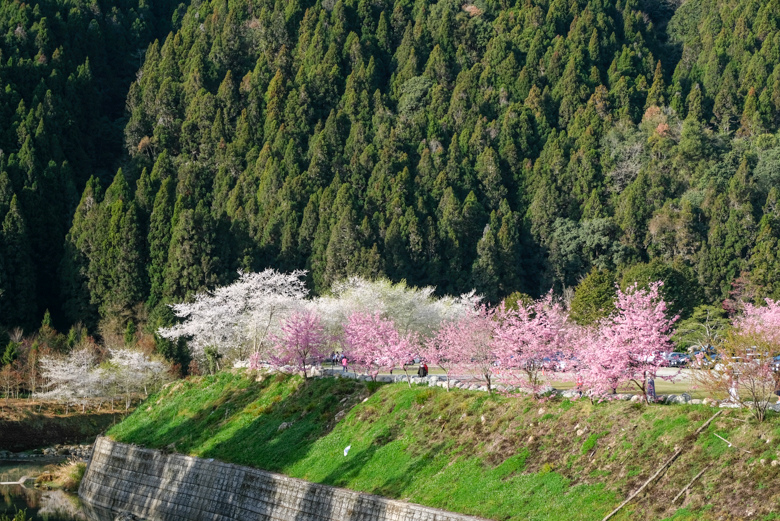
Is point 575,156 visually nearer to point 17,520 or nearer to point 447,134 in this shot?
point 447,134

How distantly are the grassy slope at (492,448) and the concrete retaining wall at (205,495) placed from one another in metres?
0.63

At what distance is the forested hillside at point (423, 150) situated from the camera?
Result: 94.9 m

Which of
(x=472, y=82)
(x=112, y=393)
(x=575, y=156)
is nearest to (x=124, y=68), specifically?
(x=472, y=82)

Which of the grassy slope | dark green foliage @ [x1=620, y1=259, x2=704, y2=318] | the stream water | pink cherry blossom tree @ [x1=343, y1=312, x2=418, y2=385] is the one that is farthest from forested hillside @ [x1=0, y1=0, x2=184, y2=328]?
the grassy slope

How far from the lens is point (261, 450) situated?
3434cm

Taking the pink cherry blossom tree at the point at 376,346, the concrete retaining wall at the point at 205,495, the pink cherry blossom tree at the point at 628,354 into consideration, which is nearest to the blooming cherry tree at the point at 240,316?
the concrete retaining wall at the point at 205,495

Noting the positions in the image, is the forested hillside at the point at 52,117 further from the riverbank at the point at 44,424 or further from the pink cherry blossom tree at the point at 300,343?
the pink cherry blossom tree at the point at 300,343

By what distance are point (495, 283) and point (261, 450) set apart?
6812cm

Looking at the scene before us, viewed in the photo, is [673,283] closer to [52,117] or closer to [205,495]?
[205,495]

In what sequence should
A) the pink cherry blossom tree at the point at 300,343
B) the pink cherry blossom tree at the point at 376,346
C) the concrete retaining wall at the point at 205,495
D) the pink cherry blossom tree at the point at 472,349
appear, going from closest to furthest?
the concrete retaining wall at the point at 205,495
the pink cherry blossom tree at the point at 472,349
the pink cherry blossom tree at the point at 376,346
the pink cherry blossom tree at the point at 300,343

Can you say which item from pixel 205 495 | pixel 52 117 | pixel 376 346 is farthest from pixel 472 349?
pixel 52 117

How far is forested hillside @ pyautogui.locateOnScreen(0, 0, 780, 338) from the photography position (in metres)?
94.9

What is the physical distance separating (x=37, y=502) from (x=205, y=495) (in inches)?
419

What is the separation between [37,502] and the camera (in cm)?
4056
